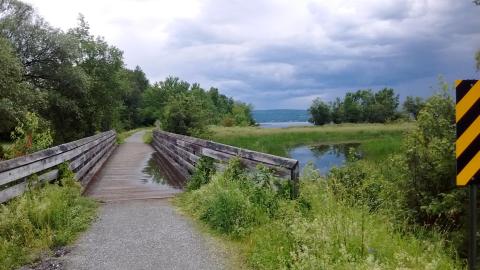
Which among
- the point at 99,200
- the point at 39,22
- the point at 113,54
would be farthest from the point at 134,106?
the point at 99,200

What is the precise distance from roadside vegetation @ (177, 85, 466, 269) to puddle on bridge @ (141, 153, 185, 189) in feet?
7.48

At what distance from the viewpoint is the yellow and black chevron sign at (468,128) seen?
130 inches

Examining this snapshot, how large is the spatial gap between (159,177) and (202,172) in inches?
149

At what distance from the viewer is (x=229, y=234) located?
5723 mm

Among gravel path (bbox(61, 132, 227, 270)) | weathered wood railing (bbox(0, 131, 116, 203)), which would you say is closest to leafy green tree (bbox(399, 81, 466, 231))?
gravel path (bbox(61, 132, 227, 270))

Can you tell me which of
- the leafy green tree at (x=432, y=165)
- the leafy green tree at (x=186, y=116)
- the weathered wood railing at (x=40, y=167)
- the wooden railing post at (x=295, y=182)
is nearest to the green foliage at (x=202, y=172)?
the weathered wood railing at (x=40, y=167)

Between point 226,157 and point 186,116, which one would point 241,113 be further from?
A: point 226,157

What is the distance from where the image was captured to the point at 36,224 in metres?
5.82

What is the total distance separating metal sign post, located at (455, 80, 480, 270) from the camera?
331 cm

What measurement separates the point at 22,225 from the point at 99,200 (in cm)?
314

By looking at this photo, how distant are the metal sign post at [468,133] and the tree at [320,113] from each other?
118231 mm

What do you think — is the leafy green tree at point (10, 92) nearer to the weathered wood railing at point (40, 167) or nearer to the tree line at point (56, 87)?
the tree line at point (56, 87)

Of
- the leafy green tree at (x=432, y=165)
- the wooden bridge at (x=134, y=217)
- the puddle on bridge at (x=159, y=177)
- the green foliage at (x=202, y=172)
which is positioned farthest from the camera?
the puddle on bridge at (x=159, y=177)

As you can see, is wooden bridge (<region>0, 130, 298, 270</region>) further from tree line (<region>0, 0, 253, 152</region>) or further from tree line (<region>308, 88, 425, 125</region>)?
tree line (<region>308, 88, 425, 125</region>)
